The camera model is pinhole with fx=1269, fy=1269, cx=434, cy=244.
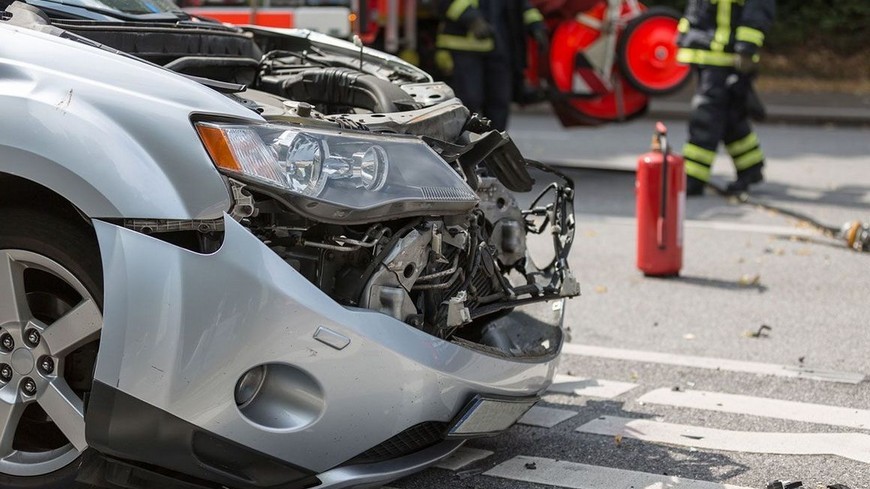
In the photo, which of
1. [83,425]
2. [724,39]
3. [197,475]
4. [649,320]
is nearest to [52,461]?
[83,425]

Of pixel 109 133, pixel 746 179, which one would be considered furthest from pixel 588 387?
pixel 746 179

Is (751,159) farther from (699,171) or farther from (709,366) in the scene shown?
(709,366)

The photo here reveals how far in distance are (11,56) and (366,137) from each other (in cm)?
96

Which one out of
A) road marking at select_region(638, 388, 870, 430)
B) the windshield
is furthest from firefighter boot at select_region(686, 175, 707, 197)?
the windshield

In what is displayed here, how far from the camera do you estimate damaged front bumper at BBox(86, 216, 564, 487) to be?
3.12m

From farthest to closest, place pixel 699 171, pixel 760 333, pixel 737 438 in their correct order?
pixel 699 171, pixel 760 333, pixel 737 438

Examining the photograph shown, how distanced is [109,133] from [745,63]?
7.43 m

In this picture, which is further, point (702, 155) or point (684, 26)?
point (684, 26)

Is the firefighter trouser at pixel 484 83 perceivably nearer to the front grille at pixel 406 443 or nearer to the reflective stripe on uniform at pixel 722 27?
the reflective stripe on uniform at pixel 722 27

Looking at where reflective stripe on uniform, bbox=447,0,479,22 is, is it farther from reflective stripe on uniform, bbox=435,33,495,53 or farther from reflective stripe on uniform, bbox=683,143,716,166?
reflective stripe on uniform, bbox=683,143,716,166

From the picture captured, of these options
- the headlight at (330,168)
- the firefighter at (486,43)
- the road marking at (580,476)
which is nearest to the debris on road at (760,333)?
the road marking at (580,476)

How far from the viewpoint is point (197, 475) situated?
10.8 feet

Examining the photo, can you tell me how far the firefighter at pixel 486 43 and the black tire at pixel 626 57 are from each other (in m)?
0.68

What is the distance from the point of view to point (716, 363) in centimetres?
545
